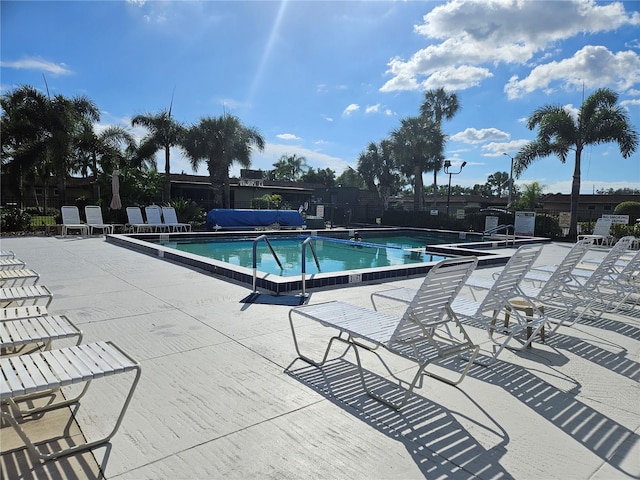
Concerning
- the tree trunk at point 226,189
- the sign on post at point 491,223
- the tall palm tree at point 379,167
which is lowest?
the sign on post at point 491,223

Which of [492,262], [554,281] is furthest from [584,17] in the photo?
[554,281]

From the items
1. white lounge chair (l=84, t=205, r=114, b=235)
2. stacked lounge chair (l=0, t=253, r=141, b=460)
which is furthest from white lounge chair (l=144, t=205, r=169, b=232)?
stacked lounge chair (l=0, t=253, r=141, b=460)

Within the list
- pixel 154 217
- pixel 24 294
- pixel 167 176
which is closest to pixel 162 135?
pixel 167 176

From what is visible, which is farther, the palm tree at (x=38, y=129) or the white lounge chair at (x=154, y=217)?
the palm tree at (x=38, y=129)

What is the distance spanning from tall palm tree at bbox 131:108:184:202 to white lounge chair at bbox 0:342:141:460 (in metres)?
21.6

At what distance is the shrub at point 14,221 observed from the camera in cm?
1412

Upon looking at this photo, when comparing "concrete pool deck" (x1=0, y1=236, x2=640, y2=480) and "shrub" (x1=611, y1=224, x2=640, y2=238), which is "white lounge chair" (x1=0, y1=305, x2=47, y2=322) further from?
"shrub" (x1=611, y1=224, x2=640, y2=238)

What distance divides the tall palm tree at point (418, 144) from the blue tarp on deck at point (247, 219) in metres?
10.5

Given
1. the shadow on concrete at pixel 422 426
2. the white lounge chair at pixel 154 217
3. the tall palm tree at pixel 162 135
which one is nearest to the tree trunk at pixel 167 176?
the tall palm tree at pixel 162 135

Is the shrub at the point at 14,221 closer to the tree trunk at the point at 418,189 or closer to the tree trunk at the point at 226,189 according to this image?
the tree trunk at the point at 226,189

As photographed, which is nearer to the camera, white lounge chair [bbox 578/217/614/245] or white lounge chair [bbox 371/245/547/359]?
white lounge chair [bbox 371/245/547/359]

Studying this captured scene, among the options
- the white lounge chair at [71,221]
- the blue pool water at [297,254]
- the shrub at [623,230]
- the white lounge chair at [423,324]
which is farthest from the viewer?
the shrub at [623,230]

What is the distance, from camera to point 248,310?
4820 millimetres

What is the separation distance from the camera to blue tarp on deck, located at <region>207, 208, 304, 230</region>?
1792cm
